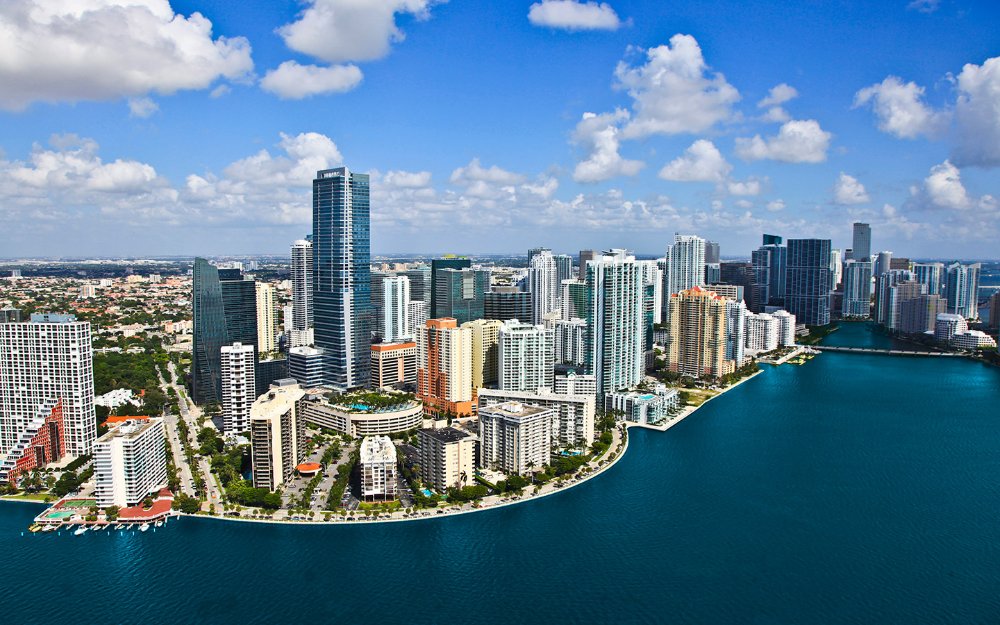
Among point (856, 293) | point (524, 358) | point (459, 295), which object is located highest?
point (459, 295)

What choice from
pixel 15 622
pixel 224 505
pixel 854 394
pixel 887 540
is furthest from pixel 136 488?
pixel 854 394

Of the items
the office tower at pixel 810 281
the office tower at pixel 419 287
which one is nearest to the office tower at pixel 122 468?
the office tower at pixel 419 287

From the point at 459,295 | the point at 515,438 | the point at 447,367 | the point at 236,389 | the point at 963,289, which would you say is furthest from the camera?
the point at 963,289

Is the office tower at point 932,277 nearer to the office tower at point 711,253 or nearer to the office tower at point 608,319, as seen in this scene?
the office tower at point 711,253

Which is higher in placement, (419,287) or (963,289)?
(419,287)

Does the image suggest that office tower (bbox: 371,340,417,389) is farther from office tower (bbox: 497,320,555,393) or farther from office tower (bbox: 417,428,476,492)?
office tower (bbox: 417,428,476,492)

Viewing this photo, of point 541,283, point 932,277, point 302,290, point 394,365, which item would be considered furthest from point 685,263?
point 394,365

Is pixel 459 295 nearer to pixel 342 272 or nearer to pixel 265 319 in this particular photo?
pixel 265 319
